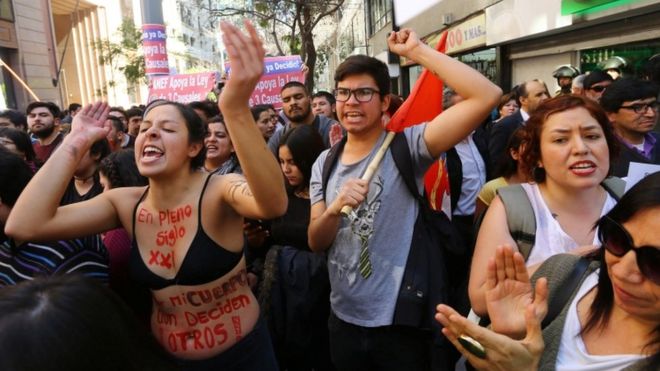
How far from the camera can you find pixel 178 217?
1.93 meters

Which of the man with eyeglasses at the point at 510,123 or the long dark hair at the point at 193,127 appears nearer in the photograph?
the long dark hair at the point at 193,127

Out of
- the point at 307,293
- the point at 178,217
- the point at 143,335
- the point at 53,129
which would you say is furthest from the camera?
the point at 53,129

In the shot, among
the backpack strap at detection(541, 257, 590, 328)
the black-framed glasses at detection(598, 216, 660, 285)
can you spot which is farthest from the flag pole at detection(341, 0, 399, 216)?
the black-framed glasses at detection(598, 216, 660, 285)

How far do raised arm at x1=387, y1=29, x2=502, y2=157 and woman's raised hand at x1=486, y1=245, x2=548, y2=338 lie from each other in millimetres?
834

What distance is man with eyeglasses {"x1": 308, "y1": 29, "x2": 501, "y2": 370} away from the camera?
2.02 meters

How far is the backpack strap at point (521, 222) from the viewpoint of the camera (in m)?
1.71

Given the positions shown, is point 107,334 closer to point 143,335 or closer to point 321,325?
point 143,335

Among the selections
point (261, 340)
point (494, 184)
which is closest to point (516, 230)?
point (494, 184)

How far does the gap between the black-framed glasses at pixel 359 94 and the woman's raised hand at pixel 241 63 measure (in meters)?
0.70

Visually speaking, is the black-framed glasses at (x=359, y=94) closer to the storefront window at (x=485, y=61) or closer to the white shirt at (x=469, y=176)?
the white shirt at (x=469, y=176)

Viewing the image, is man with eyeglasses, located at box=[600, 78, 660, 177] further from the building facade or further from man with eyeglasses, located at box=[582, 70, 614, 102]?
the building facade

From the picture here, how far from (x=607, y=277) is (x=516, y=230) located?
0.50 m

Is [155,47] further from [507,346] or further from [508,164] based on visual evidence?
[507,346]

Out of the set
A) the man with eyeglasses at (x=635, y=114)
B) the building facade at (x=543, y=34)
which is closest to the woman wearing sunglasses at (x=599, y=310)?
the man with eyeglasses at (x=635, y=114)
